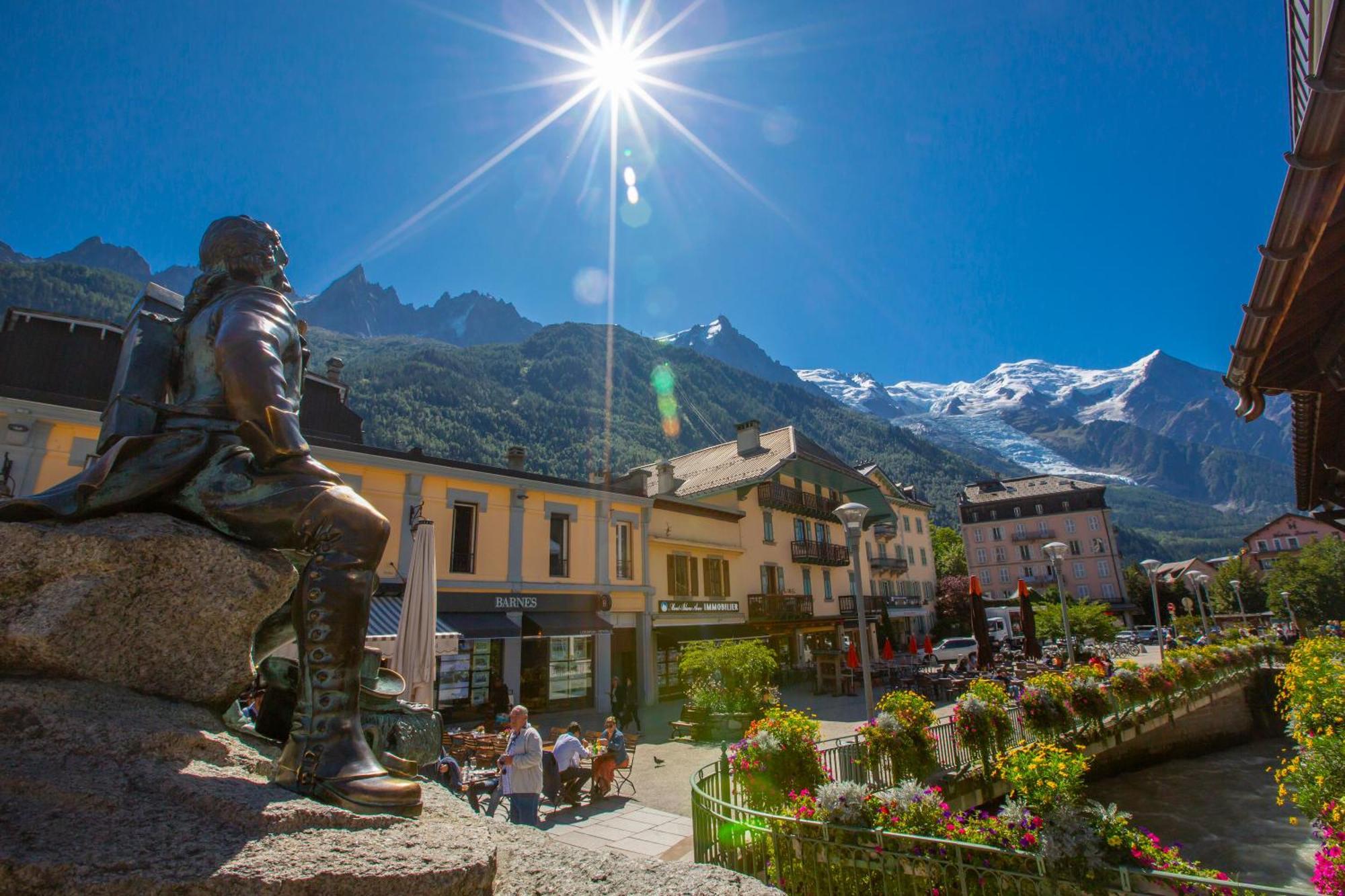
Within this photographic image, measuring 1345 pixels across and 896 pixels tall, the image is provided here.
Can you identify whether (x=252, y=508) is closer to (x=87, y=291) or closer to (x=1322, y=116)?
(x=1322, y=116)

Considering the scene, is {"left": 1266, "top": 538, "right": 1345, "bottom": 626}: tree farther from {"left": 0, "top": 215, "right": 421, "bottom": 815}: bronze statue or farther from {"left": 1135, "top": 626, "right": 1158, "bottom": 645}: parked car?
{"left": 0, "top": 215, "right": 421, "bottom": 815}: bronze statue

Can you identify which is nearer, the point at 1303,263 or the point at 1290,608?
the point at 1303,263

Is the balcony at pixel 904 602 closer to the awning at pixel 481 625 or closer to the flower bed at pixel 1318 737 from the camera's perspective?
the awning at pixel 481 625

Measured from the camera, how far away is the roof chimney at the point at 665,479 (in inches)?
1135

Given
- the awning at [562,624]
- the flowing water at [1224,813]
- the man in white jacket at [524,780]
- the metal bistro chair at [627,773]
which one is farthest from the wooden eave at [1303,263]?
the awning at [562,624]

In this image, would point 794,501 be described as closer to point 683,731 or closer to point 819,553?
point 819,553

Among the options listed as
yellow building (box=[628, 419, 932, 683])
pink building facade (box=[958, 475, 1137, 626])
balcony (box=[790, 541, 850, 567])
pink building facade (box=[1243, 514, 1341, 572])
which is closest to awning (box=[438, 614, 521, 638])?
yellow building (box=[628, 419, 932, 683])

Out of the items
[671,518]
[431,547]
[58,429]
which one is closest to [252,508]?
[431,547]

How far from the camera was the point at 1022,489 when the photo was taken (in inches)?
2889

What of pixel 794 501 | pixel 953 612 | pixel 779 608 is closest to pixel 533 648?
pixel 779 608

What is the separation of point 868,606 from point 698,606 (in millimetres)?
15531

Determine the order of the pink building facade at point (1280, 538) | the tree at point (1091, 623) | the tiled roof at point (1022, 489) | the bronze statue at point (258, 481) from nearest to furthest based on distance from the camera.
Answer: the bronze statue at point (258, 481) < the tree at point (1091, 623) < the tiled roof at point (1022, 489) < the pink building facade at point (1280, 538)

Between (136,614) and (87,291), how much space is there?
112 m

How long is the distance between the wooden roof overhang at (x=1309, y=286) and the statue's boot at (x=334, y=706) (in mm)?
4442
